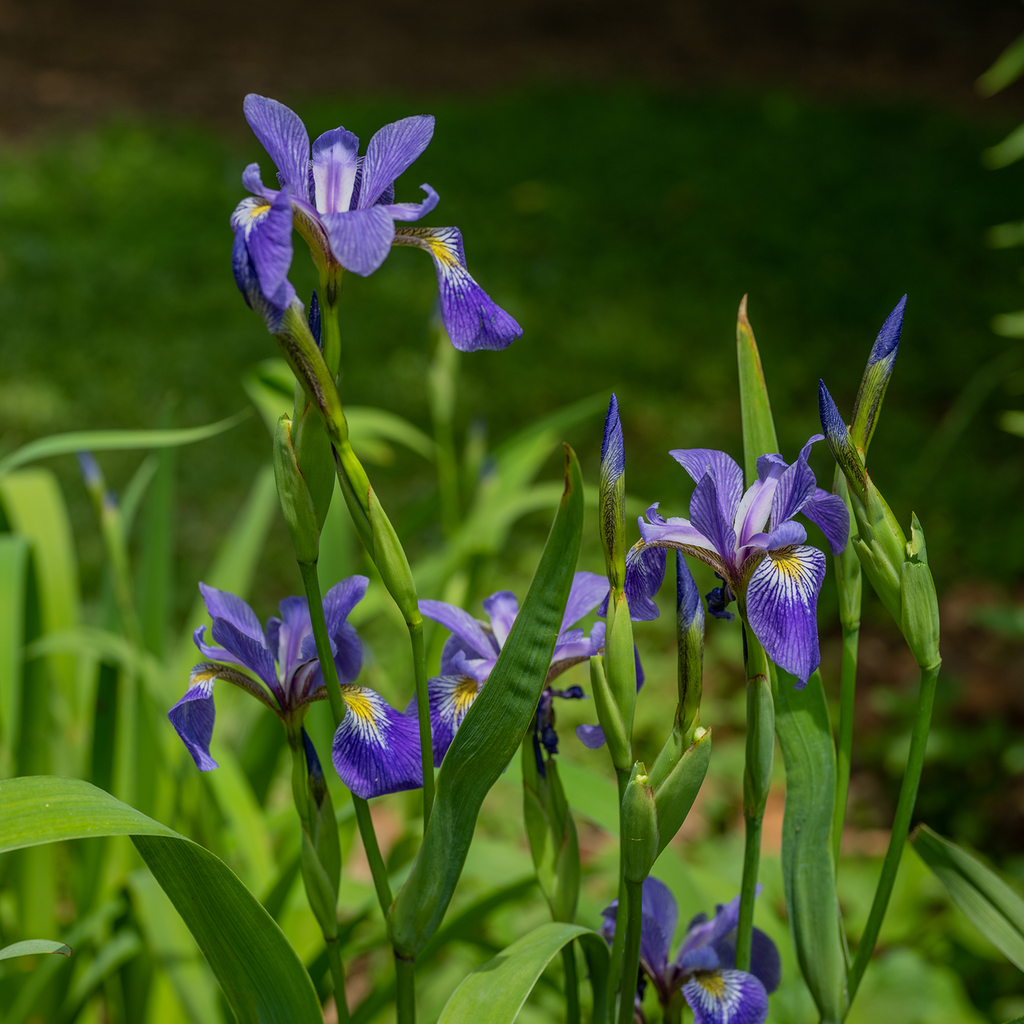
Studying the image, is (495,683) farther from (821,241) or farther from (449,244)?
(821,241)

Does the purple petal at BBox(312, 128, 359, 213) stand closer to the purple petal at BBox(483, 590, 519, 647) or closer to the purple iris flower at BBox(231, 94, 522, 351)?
the purple iris flower at BBox(231, 94, 522, 351)

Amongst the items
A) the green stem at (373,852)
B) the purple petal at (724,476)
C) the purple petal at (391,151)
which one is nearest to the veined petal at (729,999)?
the green stem at (373,852)

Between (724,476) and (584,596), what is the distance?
16cm

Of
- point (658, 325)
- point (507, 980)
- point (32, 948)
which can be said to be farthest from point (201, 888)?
point (658, 325)

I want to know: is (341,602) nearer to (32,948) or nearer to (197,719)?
(197,719)

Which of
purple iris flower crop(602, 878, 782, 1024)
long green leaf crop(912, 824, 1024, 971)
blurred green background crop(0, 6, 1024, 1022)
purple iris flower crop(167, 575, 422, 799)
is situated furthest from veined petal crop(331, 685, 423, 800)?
blurred green background crop(0, 6, 1024, 1022)

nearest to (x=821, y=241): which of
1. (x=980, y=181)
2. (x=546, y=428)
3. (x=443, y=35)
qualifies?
(x=980, y=181)

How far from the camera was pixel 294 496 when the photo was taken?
58cm

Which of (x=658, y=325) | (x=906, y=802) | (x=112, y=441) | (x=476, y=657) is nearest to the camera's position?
(x=906, y=802)

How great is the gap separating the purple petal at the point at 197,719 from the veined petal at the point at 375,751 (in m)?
0.09

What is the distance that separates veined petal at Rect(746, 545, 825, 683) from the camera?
573mm

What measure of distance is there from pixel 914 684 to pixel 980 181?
3.31m

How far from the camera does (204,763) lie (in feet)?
2.09

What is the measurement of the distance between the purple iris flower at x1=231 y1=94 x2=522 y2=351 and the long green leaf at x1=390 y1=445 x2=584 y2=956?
5.3 inches
